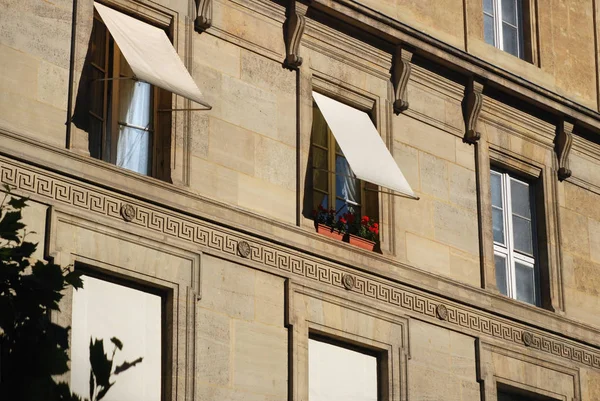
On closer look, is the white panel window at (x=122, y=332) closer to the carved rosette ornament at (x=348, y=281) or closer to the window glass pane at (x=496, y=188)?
the carved rosette ornament at (x=348, y=281)

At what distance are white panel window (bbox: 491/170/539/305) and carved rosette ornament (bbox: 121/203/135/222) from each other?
6678 millimetres

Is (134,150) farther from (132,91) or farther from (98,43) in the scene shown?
(98,43)

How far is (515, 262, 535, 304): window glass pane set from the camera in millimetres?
27984

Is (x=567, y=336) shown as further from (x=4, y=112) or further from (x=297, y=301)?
(x=4, y=112)

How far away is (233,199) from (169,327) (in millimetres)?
2017

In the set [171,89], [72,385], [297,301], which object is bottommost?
[72,385]

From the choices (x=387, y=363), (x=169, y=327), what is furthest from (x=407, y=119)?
(x=169, y=327)

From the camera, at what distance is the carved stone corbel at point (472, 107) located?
27.8m

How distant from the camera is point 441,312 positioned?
26047 millimetres

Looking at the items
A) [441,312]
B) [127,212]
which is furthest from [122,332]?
[441,312]

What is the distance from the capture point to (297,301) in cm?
2433

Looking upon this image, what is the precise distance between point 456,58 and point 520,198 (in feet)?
7.97

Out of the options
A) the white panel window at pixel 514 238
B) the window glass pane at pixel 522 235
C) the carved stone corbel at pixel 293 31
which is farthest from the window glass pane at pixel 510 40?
the carved stone corbel at pixel 293 31

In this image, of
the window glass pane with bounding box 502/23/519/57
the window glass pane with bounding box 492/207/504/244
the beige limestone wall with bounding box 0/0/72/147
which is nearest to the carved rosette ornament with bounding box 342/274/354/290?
the window glass pane with bounding box 492/207/504/244
